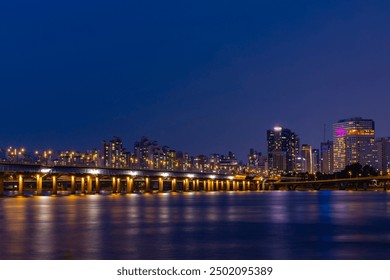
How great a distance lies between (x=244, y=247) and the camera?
3522 centimetres

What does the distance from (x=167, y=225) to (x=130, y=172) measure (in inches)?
5612

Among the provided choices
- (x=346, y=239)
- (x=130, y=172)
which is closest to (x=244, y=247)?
(x=346, y=239)

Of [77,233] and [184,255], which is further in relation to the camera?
[77,233]

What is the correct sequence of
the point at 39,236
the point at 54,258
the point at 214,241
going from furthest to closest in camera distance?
the point at 39,236, the point at 214,241, the point at 54,258

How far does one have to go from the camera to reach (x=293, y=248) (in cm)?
3512

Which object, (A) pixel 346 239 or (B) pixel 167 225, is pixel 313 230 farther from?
(B) pixel 167 225

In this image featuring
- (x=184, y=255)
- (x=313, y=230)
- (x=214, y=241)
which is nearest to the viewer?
(x=184, y=255)

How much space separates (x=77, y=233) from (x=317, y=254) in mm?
16271
